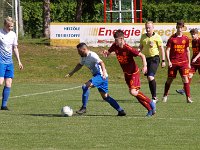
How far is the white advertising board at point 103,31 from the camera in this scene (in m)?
35.2

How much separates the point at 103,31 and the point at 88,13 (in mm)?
14535

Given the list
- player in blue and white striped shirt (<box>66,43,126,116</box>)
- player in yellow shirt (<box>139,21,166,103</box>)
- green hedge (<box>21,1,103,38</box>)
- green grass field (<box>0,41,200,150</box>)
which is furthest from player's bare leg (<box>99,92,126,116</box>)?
green hedge (<box>21,1,103,38</box>)

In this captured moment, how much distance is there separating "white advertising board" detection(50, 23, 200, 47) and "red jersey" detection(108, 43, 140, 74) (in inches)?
774

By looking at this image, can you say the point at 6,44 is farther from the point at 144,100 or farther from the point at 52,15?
the point at 52,15

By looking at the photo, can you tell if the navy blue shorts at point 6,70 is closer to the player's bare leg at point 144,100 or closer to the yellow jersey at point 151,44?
the player's bare leg at point 144,100

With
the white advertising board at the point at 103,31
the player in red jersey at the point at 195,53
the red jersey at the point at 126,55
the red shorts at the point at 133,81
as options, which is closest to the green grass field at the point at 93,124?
the red shorts at the point at 133,81

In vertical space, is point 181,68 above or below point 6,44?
below

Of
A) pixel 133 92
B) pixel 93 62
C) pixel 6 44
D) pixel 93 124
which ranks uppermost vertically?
pixel 6 44

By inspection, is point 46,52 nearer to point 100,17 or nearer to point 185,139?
point 100,17

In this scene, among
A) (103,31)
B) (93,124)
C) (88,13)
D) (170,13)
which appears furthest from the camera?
(170,13)

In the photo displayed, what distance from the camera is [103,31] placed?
35.4 meters

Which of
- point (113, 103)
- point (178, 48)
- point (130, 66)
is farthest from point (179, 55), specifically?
point (113, 103)

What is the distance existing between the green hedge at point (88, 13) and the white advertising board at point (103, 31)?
1338cm

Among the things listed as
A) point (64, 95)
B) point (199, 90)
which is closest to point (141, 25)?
point (199, 90)
